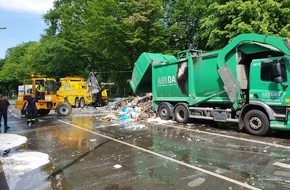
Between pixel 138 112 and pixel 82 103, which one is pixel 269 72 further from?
pixel 82 103

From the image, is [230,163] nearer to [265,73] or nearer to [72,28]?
[265,73]

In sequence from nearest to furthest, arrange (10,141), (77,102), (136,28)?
(10,141), (136,28), (77,102)

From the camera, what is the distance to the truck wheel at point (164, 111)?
14406mm

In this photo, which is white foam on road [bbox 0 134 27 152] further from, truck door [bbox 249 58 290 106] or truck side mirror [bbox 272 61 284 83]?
truck side mirror [bbox 272 61 284 83]

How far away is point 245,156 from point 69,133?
22.8 ft

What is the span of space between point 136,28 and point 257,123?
1659 centimetres

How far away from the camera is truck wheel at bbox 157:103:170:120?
14.4 m

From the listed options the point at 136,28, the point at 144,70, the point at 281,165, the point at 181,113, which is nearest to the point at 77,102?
the point at 136,28

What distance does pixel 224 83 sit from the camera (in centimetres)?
1096

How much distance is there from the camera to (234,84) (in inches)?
419

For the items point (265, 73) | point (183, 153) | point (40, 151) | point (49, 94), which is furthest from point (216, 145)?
point (49, 94)

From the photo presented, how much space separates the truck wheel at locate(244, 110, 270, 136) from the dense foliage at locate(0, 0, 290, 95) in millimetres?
7369

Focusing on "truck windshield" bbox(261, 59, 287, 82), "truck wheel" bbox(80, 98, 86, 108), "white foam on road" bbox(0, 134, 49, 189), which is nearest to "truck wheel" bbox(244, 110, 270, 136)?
"truck windshield" bbox(261, 59, 287, 82)

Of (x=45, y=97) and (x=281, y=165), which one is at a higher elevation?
(x=45, y=97)
